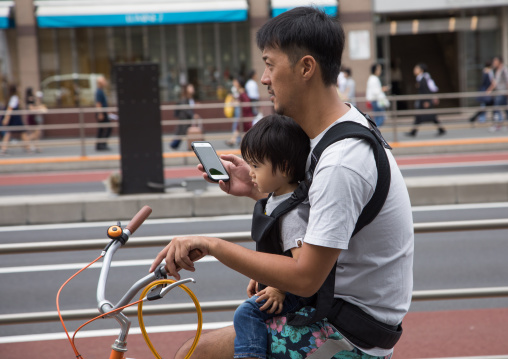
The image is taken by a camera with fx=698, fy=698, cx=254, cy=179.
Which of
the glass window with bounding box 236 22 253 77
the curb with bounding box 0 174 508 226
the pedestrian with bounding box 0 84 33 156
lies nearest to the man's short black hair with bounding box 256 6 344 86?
the curb with bounding box 0 174 508 226

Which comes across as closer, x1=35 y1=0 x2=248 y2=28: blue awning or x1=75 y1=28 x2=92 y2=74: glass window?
x1=35 y1=0 x2=248 y2=28: blue awning

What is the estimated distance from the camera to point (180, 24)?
82.5 feet

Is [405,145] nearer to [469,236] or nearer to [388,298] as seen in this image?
[469,236]

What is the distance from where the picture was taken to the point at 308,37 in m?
1.98

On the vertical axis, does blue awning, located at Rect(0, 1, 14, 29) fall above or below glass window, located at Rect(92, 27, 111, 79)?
above

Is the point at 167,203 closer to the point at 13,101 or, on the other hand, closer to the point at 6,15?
the point at 13,101

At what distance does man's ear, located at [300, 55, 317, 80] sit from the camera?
Answer: 199 centimetres

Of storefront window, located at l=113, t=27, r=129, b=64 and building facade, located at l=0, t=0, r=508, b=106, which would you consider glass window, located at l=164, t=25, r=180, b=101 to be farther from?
storefront window, located at l=113, t=27, r=129, b=64

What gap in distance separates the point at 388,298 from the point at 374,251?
16cm

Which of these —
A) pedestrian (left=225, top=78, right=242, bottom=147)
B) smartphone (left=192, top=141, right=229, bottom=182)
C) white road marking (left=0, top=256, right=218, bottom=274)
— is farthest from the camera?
pedestrian (left=225, top=78, right=242, bottom=147)

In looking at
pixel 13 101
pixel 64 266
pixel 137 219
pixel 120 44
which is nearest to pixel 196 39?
pixel 120 44

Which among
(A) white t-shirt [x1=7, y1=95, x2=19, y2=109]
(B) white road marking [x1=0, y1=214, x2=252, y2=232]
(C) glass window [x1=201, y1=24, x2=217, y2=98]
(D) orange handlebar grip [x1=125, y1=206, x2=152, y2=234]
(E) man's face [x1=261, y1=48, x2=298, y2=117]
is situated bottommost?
(B) white road marking [x1=0, y1=214, x2=252, y2=232]

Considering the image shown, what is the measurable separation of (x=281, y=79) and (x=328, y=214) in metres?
0.43

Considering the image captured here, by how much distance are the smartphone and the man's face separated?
487 millimetres
